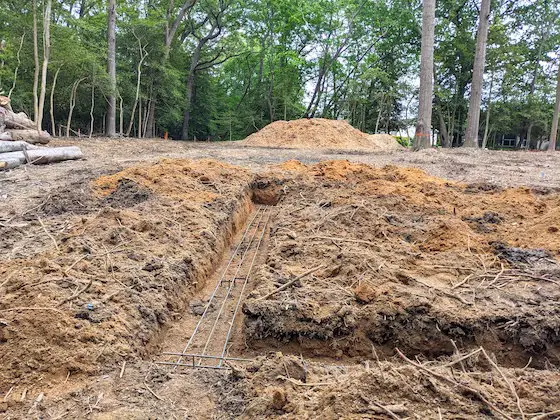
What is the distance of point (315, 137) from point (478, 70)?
7.17 meters

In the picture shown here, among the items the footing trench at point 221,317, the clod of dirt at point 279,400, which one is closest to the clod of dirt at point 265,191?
the footing trench at point 221,317

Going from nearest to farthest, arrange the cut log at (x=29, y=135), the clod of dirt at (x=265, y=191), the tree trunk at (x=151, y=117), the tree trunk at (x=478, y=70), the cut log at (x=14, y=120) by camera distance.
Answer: the clod of dirt at (x=265, y=191), the cut log at (x=29, y=135), the cut log at (x=14, y=120), the tree trunk at (x=478, y=70), the tree trunk at (x=151, y=117)

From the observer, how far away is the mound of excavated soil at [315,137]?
18478 mm

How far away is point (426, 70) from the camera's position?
12875 millimetres

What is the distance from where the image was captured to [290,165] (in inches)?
344

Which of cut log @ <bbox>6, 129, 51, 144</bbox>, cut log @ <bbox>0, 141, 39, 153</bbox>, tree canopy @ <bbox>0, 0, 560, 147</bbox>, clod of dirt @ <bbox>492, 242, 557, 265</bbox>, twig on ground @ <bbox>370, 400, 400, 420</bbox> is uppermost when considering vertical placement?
tree canopy @ <bbox>0, 0, 560, 147</bbox>

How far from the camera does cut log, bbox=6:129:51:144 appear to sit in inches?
427

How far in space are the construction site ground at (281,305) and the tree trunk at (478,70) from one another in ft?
34.7

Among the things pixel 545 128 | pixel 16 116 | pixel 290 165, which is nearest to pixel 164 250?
pixel 290 165

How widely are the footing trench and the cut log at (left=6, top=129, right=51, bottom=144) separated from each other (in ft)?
28.5

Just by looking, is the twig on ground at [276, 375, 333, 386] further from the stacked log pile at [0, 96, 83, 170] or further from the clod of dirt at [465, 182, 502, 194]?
the stacked log pile at [0, 96, 83, 170]

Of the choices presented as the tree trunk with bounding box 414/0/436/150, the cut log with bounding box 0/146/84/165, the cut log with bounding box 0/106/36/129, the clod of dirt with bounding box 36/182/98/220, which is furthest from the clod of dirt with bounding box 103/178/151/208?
the tree trunk with bounding box 414/0/436/150

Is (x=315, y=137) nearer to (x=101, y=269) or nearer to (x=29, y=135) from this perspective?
(x=29, y=135)

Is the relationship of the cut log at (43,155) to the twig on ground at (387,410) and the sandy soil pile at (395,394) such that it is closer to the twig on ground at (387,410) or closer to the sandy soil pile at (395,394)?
the sandy soil pile at (395,394)
